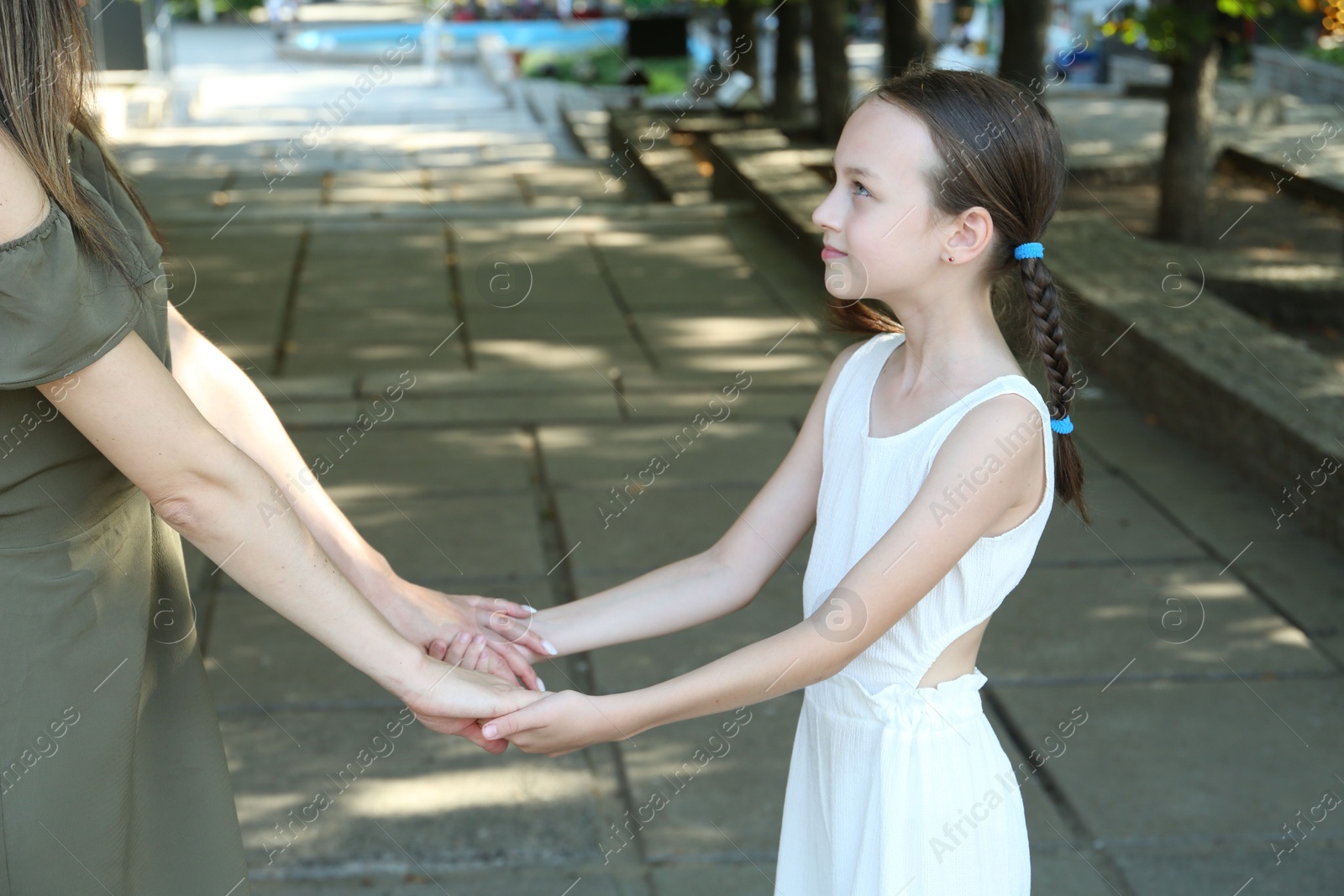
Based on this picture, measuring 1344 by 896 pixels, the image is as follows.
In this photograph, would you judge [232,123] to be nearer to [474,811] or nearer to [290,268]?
[290,268]

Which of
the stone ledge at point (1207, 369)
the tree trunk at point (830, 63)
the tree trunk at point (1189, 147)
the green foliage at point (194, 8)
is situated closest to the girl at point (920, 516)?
the stone ledge at point (1207, 369)

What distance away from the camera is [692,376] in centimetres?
640

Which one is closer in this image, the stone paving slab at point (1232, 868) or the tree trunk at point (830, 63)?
the stone paving slab at point (1232, 868)

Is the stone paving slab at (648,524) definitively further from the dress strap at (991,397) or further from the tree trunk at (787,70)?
the tree trunk at (787,70)

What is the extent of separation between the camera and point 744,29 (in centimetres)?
1606

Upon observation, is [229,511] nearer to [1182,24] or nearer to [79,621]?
[79,621]

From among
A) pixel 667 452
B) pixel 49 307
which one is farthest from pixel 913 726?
pixel 667 452

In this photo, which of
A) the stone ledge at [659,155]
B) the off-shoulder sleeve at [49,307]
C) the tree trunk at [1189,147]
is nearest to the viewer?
the off-shoulder sleeve at [49,307]

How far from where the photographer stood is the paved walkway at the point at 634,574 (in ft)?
10.1

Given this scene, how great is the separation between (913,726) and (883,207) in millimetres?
713

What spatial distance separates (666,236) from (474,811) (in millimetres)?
6721

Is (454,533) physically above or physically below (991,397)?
below

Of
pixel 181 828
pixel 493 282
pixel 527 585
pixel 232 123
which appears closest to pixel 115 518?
pixel 181 828

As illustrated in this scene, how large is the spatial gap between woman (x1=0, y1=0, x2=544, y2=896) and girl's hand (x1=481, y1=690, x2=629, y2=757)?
16cm
